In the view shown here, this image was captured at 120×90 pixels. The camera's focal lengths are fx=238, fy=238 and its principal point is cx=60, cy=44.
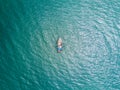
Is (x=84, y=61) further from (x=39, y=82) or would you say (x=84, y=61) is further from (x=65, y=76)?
(x=39, y=82)

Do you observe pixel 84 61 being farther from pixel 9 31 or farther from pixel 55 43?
pixel 9 31

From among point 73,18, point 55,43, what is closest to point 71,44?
point 55,43

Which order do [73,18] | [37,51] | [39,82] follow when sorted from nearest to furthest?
1. [39,82]
2. [37,51]
3. [73,18]

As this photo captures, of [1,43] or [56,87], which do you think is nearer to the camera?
[56,87]

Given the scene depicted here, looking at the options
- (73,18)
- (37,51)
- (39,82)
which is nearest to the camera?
(39,82)

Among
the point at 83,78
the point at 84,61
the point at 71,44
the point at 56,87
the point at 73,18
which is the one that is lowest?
the point at 56,87

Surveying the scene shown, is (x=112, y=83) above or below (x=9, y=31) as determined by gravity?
below
